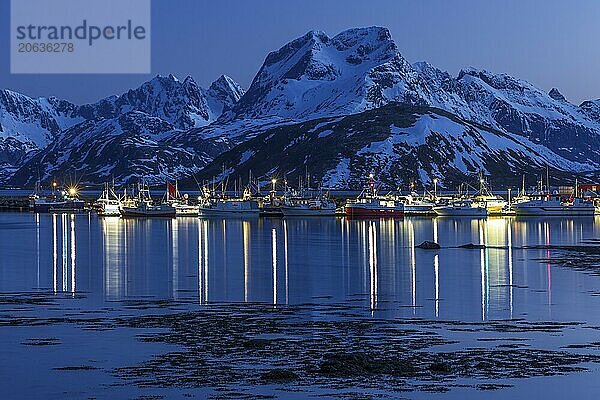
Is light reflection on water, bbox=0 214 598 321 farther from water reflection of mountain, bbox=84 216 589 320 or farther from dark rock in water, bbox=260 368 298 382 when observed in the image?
dark rock in water, bbox=260 368 298 382

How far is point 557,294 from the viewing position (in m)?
57.4

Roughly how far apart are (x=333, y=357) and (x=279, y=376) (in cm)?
358

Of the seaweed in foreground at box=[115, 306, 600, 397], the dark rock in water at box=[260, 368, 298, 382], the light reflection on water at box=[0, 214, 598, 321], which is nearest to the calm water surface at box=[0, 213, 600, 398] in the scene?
the light reflection on water at box=[0, 214, 598, 321]

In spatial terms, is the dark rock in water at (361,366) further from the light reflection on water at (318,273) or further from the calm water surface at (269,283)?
the light reflection on water at (318,273)

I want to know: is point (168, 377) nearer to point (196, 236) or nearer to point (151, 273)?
point (151, 273)

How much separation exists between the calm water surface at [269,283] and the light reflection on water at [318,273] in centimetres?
10

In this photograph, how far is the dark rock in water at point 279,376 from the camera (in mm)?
31875

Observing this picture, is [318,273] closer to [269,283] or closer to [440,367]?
[269,283]

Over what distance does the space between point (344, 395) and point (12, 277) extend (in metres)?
47.4

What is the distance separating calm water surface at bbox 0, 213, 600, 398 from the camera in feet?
119

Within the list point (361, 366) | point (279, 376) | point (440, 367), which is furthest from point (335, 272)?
point (279, 376)

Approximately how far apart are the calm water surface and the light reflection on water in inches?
4.0

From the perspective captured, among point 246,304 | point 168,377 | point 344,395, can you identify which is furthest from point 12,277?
point 344,395

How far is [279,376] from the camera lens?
32.2 meters
